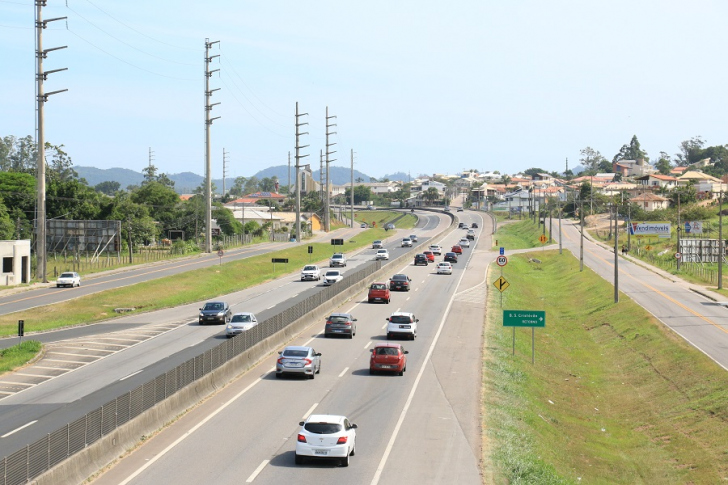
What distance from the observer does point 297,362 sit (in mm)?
34812

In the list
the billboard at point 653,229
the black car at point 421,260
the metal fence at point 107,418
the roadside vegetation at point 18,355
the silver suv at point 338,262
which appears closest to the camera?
the metal fence at point 107,418

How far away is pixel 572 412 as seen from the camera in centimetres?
3719

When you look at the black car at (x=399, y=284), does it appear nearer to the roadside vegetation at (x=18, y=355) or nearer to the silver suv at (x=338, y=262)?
Result: the silver suv at (x=338, y=262)

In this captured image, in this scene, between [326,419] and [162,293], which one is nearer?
[326,419]

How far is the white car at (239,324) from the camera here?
151ft

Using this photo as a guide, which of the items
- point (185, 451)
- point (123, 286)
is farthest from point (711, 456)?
point (123, 286)

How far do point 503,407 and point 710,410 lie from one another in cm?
920

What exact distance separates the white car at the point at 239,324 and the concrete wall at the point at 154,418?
2275 millimetres

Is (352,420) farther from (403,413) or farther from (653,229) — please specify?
(653,229)

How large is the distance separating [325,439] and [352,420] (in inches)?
221

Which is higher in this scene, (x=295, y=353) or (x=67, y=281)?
(x=67, y=281)

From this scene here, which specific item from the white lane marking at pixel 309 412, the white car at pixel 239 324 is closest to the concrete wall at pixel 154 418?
the white car at pixel 239 324

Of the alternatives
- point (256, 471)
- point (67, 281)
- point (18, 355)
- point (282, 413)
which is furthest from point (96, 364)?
point (67, 281)

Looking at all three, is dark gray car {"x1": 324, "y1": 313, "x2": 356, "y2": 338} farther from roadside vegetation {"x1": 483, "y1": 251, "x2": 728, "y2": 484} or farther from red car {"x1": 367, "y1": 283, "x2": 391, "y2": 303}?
red car {"x1": 367, "y1": 283, "x2": 391, "y2": 303}
